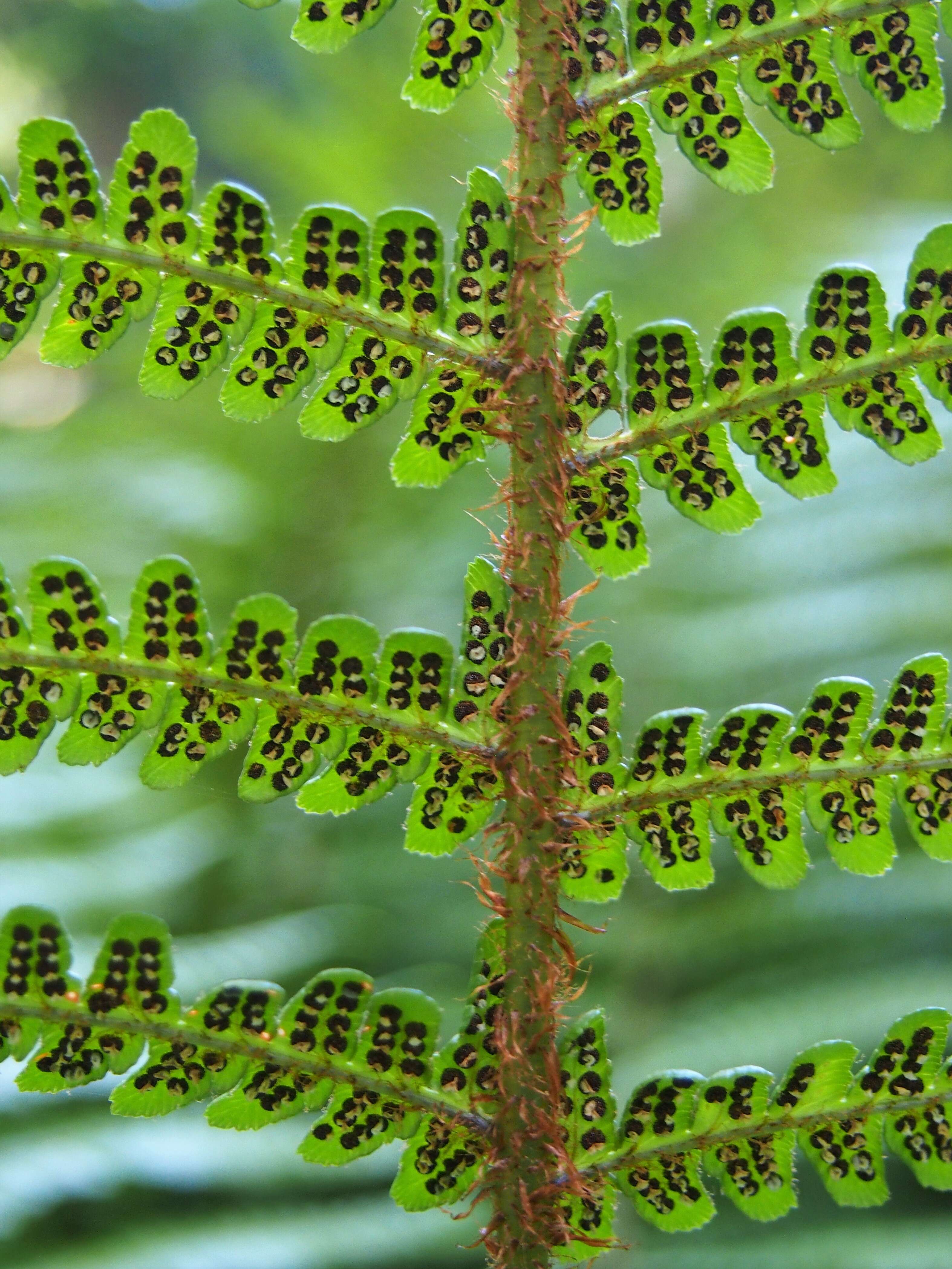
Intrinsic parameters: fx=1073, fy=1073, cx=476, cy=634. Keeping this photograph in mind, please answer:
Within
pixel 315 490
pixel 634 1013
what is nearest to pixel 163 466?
pixel 315 490

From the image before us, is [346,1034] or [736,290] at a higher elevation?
[736,290]

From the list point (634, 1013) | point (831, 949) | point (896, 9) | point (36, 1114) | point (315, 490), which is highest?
point (315, 490)

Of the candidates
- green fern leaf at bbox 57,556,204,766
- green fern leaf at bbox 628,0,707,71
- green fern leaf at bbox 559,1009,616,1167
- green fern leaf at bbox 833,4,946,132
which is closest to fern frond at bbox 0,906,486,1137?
green fern leaf at bbox 559,1009,616,1167

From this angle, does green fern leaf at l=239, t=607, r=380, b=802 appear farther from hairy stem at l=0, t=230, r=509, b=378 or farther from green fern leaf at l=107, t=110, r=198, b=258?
green fern leaf at l=107, t=110, r=198, b=258

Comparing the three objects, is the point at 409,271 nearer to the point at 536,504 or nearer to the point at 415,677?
the point at 536,504

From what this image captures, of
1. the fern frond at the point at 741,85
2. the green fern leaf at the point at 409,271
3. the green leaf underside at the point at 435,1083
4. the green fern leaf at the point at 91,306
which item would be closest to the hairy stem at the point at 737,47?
the fern frond at the point at 741,85

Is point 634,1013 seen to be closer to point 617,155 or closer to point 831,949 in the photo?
point 831,949

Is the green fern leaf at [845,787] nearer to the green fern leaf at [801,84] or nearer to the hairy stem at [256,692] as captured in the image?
the hairy stem at [256,692]

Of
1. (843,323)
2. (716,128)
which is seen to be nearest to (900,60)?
(716,128)
